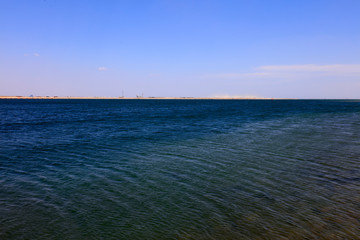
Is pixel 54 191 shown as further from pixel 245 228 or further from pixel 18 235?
pixel 245 228

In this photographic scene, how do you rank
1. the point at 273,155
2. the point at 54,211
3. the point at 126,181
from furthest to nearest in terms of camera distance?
the point at 273,155, the point at 126,181, the point at 54,211

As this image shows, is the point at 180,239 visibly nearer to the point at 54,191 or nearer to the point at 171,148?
the point at 54,191

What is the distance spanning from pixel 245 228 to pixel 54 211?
664 cm

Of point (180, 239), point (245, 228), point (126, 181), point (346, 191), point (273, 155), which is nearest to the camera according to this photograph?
point (180, 239)

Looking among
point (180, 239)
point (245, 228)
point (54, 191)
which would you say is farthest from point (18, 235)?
point (245, 228)

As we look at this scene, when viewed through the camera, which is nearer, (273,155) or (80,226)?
(80,226)

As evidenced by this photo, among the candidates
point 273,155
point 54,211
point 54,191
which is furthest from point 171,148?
point 54,211

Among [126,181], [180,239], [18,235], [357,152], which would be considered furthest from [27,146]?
[357,152]

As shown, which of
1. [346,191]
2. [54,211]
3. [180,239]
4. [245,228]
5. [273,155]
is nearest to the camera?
[180,239]

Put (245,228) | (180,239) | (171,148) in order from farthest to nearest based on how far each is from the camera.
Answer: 1. (171,148)
2. (245,228)
3. (180,239)

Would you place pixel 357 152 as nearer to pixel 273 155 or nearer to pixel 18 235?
pixel 273 155

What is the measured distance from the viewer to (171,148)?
1992 centimetres

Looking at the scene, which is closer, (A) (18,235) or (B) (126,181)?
(A) (18,235)

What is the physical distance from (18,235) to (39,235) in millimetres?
605
